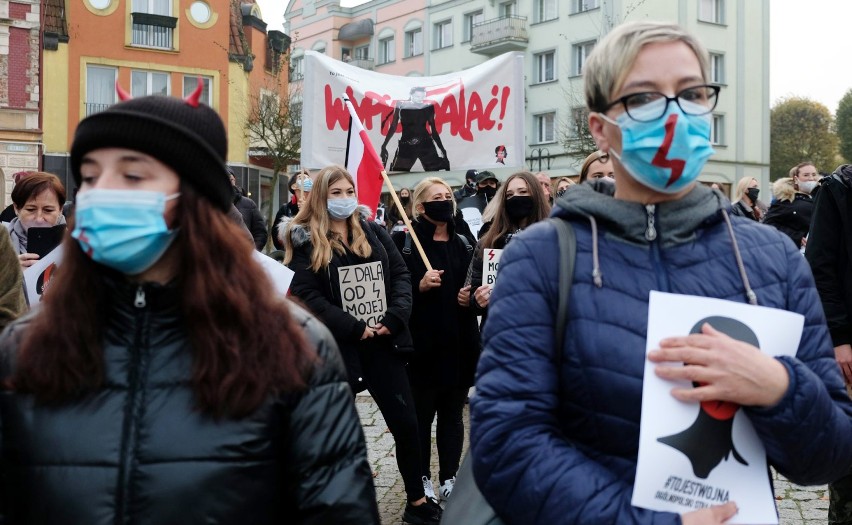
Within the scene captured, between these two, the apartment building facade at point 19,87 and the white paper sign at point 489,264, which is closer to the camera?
the white paper sign at point 489,264

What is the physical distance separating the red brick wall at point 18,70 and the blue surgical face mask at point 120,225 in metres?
34.0

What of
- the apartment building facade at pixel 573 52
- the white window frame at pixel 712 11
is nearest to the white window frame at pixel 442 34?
the apartment building facade at pixel 573 52

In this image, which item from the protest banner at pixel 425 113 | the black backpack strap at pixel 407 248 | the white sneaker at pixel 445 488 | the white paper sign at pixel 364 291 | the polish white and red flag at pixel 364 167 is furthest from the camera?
the protest banner at pixel 425 113

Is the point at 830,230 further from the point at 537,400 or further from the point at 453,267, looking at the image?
the point at 537,400

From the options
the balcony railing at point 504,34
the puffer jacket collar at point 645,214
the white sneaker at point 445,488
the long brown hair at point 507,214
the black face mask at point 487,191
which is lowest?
the white sneaker at point 445,488

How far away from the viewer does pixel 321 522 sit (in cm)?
209

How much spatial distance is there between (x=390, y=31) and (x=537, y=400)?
5287cm

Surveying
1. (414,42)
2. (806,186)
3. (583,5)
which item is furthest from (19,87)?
(806,186)

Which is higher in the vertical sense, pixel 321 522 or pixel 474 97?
pixel 474 97

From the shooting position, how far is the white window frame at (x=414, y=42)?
168ft

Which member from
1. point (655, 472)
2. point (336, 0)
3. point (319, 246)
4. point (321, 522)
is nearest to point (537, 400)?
point (655, 472)

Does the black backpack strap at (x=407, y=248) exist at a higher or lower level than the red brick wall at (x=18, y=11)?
lower

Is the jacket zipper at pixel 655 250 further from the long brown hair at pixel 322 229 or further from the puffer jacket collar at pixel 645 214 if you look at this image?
the long brown hair at pixel 322 229

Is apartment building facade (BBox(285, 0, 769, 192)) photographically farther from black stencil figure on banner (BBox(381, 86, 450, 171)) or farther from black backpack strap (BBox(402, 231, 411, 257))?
black backpack strap (BBox(402, 231, 411, 257))
